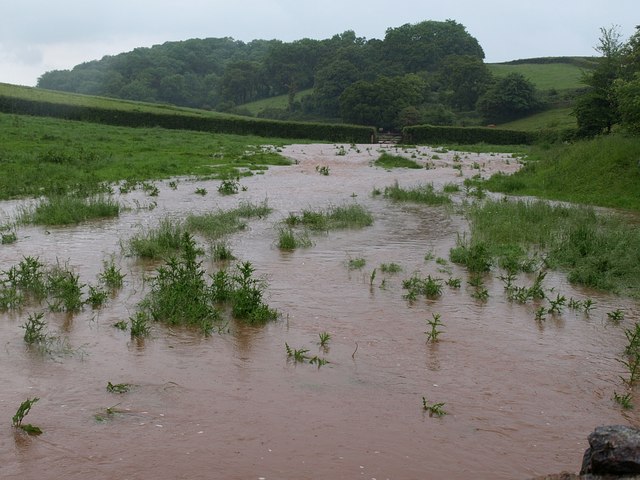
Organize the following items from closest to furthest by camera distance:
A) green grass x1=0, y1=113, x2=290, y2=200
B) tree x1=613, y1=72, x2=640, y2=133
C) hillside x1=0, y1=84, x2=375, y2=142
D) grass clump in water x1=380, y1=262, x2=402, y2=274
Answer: grass clump in water x1=380, y1=262, x2=402, y2=274 < green grass x1=0, y1=113, x2=290, y2=200 < tree x1=613, y1=72, x2=640, y2=133 < hillside x1=0, y1=84, x2=375, y2=142

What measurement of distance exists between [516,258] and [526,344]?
4.15 m

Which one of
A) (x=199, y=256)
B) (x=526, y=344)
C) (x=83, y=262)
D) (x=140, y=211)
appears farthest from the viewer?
(x=140, y=211)

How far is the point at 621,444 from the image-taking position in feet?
13.1

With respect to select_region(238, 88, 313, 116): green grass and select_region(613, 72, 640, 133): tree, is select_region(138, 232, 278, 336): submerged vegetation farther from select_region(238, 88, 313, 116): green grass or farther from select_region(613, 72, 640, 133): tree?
select_region(238, 88, 313, 116): green grass

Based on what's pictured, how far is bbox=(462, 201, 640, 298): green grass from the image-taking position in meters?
11.1

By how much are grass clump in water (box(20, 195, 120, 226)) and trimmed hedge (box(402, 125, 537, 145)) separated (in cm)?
4458

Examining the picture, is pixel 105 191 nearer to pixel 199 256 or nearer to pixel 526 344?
pixel 199 256

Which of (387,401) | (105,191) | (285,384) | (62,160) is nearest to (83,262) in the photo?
(285,384)

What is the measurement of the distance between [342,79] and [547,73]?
2874 cm

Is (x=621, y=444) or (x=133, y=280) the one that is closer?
(x=621, y=444)

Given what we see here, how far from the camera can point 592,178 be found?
71.6 feet

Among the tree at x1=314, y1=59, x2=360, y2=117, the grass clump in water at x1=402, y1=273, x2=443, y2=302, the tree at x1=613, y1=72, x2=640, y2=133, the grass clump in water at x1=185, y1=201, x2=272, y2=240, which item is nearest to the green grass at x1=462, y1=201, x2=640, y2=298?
the grass clump in water at x1=402, y1=273, x2=443, y2=302

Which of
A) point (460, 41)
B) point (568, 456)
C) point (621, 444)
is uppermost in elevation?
point (460, 41)

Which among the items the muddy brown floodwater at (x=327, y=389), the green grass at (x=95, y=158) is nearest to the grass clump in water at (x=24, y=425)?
the muddy brown floodwater at (x=327, y=389)
